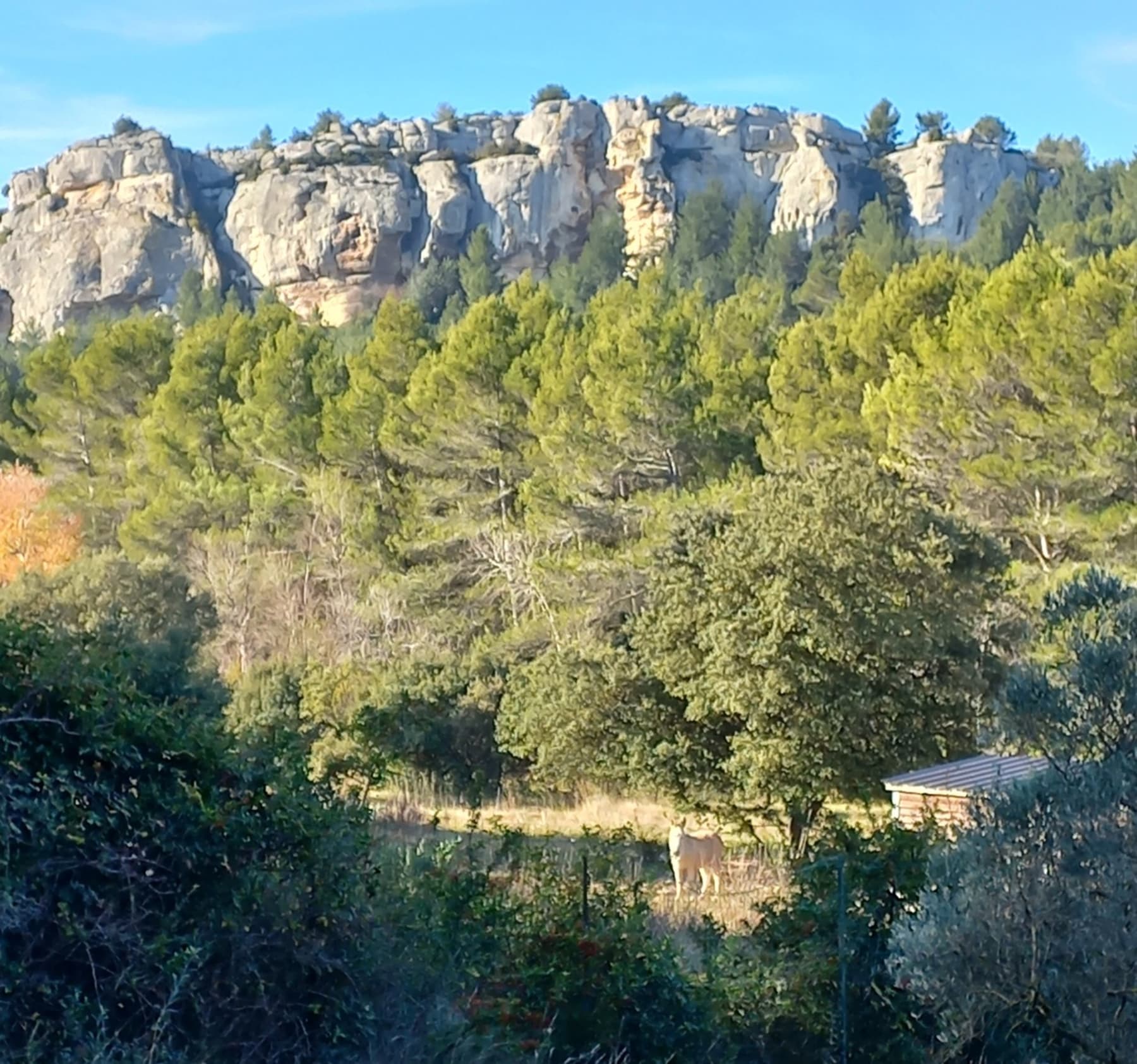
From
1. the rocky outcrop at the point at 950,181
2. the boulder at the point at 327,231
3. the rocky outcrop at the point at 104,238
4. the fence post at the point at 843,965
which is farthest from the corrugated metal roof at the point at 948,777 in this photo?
the rocky outcrop at the point at 950,181

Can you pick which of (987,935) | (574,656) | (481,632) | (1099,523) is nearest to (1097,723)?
(987,935)

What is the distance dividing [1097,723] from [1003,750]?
49cm

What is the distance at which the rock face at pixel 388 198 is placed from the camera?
7244cm

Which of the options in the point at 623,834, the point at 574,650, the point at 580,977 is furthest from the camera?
the point at 574,650

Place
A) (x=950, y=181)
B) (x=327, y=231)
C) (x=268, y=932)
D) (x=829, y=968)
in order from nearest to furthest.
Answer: (x=268, y=932)
(x=829, y=968)
(x=327, y=231)
(x=950, y=181)

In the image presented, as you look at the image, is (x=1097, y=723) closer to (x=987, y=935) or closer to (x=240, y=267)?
(x=987, y=935)

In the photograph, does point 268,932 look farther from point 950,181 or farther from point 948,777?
point 950,181

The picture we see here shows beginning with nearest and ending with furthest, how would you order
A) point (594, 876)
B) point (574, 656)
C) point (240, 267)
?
point (594, 876) < point (574, 656) < point (240, 267)

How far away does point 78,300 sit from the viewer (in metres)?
75.9

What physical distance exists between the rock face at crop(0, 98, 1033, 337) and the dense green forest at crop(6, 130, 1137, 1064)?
29729 millimetres

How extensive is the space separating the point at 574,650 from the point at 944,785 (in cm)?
656

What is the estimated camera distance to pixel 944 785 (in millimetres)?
10977

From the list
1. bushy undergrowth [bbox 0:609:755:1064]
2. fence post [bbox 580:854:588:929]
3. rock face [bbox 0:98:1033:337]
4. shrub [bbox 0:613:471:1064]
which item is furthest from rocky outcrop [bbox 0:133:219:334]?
shrub [bbox 0:613:471:1064]

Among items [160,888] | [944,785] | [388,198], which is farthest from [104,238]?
[160,888]
